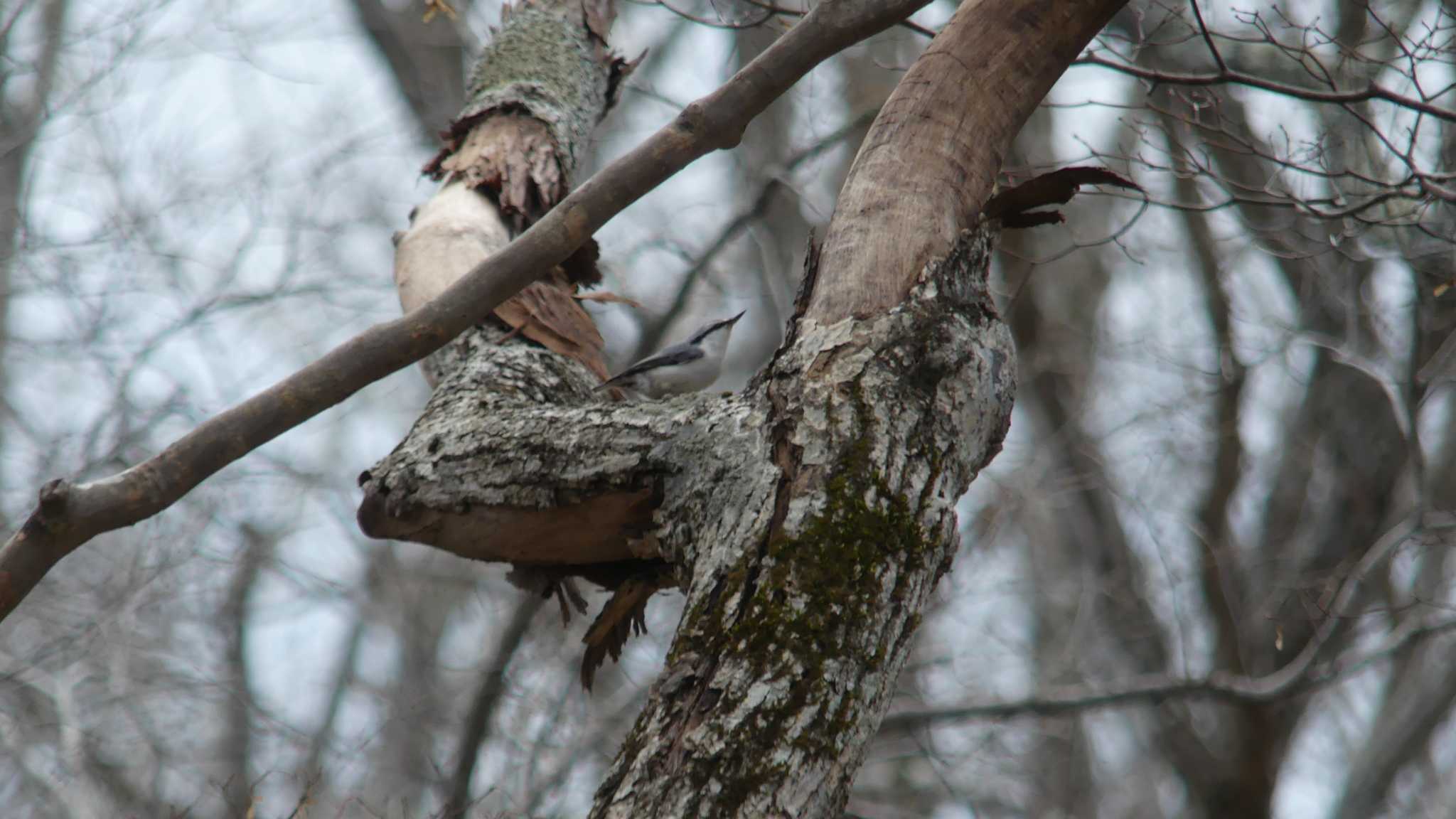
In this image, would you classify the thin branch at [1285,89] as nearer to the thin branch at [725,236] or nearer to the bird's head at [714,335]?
the bird's head at [714,335]

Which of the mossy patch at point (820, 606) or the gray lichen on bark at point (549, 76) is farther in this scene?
the gray lichen on bark at point (549, 76)

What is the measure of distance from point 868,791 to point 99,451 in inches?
175

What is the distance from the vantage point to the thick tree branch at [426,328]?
1639 millimetres

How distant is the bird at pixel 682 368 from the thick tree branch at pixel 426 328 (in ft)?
5.83

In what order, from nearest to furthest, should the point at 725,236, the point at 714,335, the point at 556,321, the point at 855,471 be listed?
1. the point at 855,471
2. the point at 556,321
3. the point at 714,335
4. the point at 725,236

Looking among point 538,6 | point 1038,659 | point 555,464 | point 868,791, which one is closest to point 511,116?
point 538,6

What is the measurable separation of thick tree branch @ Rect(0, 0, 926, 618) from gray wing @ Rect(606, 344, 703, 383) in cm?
183

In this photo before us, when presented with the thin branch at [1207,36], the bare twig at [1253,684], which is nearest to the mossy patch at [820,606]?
the thin branch at [1207,36]

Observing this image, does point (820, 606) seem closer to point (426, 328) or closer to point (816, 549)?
point (816, 549)

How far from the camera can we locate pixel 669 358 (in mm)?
4012

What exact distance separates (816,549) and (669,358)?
2540mm

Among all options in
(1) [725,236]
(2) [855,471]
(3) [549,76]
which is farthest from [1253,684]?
(2) [855,471]

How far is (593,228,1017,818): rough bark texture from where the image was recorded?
1.37m

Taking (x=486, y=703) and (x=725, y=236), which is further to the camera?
(x=725, y=236)
